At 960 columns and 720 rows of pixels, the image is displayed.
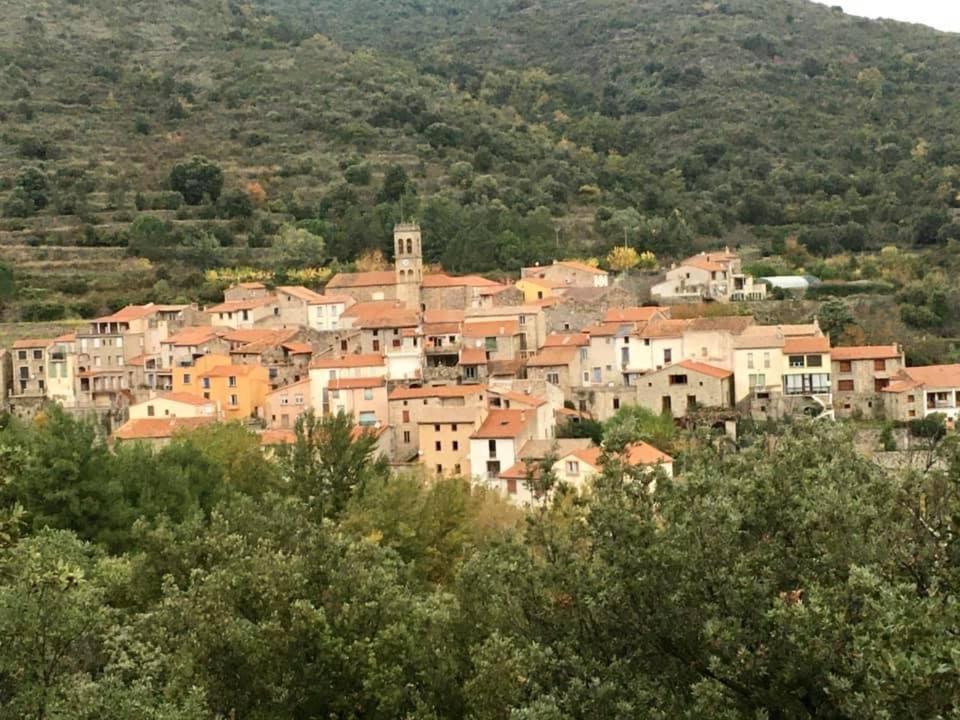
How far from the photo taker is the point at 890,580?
12719mm

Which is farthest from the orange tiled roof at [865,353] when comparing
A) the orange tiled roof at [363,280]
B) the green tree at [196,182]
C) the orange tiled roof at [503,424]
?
the green tree at [196,182]

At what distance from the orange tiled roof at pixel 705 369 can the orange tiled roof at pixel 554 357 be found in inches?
149

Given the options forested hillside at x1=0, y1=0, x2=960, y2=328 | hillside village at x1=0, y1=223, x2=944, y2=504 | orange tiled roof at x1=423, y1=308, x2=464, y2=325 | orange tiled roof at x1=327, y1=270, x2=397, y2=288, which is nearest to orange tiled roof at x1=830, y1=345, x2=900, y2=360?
hillside village at x1=0, y1=223, x2=944, y2=504

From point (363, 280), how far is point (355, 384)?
12.5 m

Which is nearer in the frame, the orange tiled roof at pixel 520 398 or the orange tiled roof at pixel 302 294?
the orange tiled roof at pixel 520 398

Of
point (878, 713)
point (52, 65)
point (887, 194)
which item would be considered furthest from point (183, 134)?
point (878, 713)

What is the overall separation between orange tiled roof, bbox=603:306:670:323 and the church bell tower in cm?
771

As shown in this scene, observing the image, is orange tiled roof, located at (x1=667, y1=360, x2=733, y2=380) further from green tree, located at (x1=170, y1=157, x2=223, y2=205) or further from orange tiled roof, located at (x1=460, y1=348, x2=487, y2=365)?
green tree, located at (x1=170, y1=157, x2=223, y2=205)

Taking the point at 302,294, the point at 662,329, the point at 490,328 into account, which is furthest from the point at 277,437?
the point at 662,329

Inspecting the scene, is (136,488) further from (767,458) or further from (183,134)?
(183,134)

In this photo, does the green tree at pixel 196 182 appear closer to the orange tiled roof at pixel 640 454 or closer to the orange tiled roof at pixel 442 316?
the orange tiled roof at pixel 442 316

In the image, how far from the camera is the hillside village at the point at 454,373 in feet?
152

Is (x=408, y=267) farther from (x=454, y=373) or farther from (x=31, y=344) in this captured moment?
(x=31, y=344)

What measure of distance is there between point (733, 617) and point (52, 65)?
4016 inches
